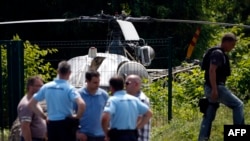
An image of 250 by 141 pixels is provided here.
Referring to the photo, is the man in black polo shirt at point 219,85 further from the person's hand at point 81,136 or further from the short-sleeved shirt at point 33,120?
the short-sleeved shirt at point 33,120

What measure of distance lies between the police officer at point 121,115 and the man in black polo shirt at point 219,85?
2.03 meters

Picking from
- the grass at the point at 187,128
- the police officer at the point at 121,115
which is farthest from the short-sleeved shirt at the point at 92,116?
the grass at the point at 187,128

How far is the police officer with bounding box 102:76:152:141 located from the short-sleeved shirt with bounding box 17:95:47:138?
988 millimetres

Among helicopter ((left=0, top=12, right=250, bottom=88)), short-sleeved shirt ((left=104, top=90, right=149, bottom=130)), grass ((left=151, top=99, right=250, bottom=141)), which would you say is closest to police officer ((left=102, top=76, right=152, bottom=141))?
short-sleeved shirt ((left=104, top=90, right=149, bottom=130))

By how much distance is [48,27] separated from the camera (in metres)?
27.9

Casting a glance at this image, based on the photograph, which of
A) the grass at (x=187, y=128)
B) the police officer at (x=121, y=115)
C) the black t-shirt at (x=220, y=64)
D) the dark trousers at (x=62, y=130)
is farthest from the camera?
the grass at (x=187, y=128)

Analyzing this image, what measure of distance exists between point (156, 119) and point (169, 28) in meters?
14.2

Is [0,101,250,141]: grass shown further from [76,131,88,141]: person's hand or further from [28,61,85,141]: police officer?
[28,61,85,141]: police officer

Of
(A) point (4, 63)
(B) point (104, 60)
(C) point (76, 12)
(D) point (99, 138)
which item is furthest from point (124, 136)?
(C) point (76, 12)

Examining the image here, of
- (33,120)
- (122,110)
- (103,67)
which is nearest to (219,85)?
(122,110)

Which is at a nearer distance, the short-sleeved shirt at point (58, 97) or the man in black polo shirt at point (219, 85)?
the short-sleeved shirt at point (58, 97)

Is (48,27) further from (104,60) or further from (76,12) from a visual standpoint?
(104,60)

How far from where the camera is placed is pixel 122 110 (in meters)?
8.60

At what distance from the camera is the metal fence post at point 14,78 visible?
11922 mm
